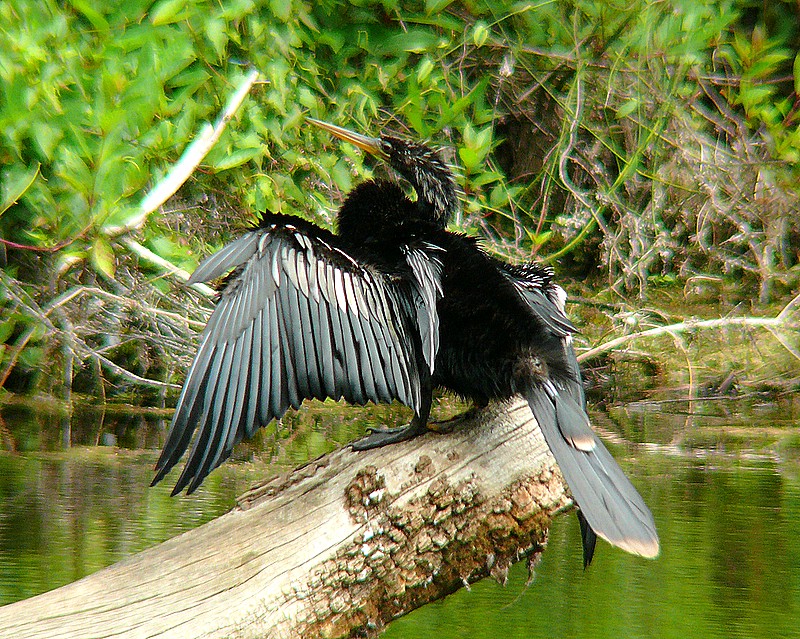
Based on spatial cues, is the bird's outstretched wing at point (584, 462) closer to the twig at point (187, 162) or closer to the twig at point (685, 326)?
the twig at point (187, 162)

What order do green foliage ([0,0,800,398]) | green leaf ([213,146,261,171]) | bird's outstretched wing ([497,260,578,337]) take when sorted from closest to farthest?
bird's outstretched wing ([497,260,578,337]) → green foliage ([0,0,800,398]) → green leaf ([213,146,261,171])

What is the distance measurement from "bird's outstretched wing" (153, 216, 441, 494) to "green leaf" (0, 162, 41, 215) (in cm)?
169

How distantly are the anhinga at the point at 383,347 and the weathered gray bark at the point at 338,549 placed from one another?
0.45 feet

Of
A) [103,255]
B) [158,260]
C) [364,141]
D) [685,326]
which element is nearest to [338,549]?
[364,141]

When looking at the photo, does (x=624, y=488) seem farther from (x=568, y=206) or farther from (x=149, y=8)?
(x=568, y=206)

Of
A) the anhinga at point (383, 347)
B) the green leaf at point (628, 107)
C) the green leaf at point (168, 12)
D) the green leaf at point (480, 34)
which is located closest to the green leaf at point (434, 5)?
the green leaf at point (480, 34)

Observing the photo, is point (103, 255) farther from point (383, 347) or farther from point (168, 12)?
point (383, 347)

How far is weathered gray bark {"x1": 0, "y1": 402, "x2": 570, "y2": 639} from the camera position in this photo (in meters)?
1.92

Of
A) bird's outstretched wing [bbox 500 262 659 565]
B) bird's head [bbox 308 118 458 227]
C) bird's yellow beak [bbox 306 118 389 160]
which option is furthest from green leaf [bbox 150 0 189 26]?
bird's outstretched wing [bbox 500 262 659 565]

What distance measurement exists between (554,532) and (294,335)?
1765 mm

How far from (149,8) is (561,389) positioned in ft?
11.3

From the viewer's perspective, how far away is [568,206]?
20.4 ft

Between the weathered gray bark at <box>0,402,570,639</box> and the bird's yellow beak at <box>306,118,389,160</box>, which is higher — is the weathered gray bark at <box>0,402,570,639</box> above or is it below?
below

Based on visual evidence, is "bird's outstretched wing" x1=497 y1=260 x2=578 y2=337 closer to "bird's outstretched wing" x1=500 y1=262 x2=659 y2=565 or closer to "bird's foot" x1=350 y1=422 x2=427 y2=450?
"bird's outstretched wing" x1=500 y1=262 x2=659 y2=565
